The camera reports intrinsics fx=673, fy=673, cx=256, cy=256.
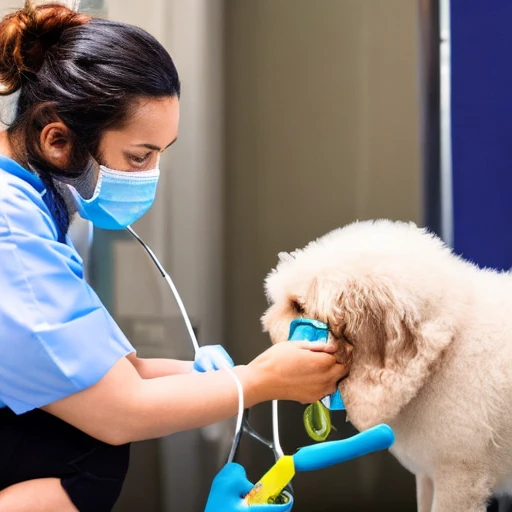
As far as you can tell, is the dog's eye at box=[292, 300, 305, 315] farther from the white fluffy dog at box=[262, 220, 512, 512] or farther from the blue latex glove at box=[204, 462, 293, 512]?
the blue latex glove at box=[204, 462, 293, 512]

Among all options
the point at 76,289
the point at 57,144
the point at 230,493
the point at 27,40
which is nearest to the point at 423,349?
the point at 230,493

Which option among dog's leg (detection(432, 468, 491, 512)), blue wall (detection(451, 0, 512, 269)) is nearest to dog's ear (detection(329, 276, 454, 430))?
dog's leg (detection(432, 468, 491, 512))

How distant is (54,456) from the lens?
89 centimetres

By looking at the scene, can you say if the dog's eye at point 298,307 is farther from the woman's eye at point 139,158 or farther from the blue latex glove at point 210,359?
the woman's eye at point 139,158

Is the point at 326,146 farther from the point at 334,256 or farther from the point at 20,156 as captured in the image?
the point at 20,156

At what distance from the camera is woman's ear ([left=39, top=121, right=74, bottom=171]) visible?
0.88 meters

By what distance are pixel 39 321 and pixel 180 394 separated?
195mm

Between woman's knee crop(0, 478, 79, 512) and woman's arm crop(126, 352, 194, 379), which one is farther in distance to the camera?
woman's arm crop(126, 352, 194, 379)

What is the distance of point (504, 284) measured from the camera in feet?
3.27

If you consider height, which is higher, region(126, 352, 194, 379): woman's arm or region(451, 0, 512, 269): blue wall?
region(451, 0, 512, 269): blue wall

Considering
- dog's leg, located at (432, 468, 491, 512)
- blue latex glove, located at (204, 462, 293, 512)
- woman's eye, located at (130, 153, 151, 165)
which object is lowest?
dog's leg, located at (432, 468, 491, 512)

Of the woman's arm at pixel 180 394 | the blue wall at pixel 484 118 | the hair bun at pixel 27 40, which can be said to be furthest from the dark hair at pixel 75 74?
the blue wall at pixel 484 118

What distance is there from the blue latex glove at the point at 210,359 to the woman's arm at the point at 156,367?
12 centimetres

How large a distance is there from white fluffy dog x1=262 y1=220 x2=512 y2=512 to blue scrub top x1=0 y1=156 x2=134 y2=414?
0.27 meters
